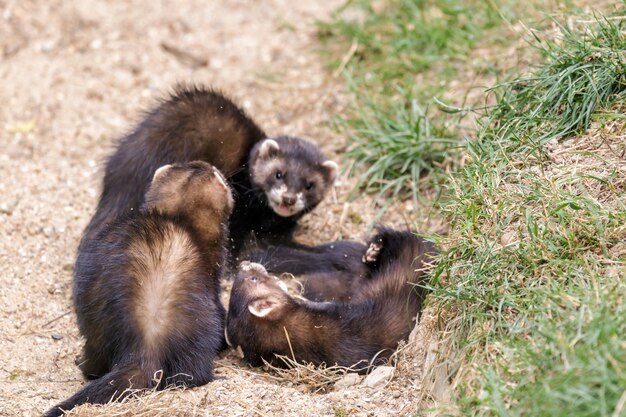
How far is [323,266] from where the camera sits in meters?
7.42

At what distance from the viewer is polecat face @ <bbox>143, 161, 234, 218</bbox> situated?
6.46 metres

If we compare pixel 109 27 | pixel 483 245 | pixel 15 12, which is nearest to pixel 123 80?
pixel 109 27

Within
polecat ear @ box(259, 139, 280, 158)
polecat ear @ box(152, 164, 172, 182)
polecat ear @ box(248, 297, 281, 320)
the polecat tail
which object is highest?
polecat ear @ box(259, 139, 280, 158)

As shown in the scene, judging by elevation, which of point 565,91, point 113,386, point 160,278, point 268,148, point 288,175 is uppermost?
point 565,91

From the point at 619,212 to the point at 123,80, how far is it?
6612 millimetres

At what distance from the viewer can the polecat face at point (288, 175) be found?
8031 millimetres

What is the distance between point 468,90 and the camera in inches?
309

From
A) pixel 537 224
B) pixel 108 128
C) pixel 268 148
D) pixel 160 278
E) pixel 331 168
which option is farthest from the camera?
pixel 108 128

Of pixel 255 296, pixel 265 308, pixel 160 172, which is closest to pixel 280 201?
pixel 160 172

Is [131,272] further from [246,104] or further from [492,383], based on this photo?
[246,104]

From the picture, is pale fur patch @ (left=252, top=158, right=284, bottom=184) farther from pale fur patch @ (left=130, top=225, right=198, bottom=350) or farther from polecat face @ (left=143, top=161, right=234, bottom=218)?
pale fur patch @ (left=130, top=225, right=198, bottom=350)

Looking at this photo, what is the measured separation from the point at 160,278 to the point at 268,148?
2.55 meters

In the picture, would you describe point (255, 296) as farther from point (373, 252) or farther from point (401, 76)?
point (401, 76)

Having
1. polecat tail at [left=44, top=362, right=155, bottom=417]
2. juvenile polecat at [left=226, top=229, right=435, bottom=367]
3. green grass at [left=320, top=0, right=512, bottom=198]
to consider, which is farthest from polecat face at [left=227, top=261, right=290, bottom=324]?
green grass at [left=320, top=0, right=512, bottom=198]
